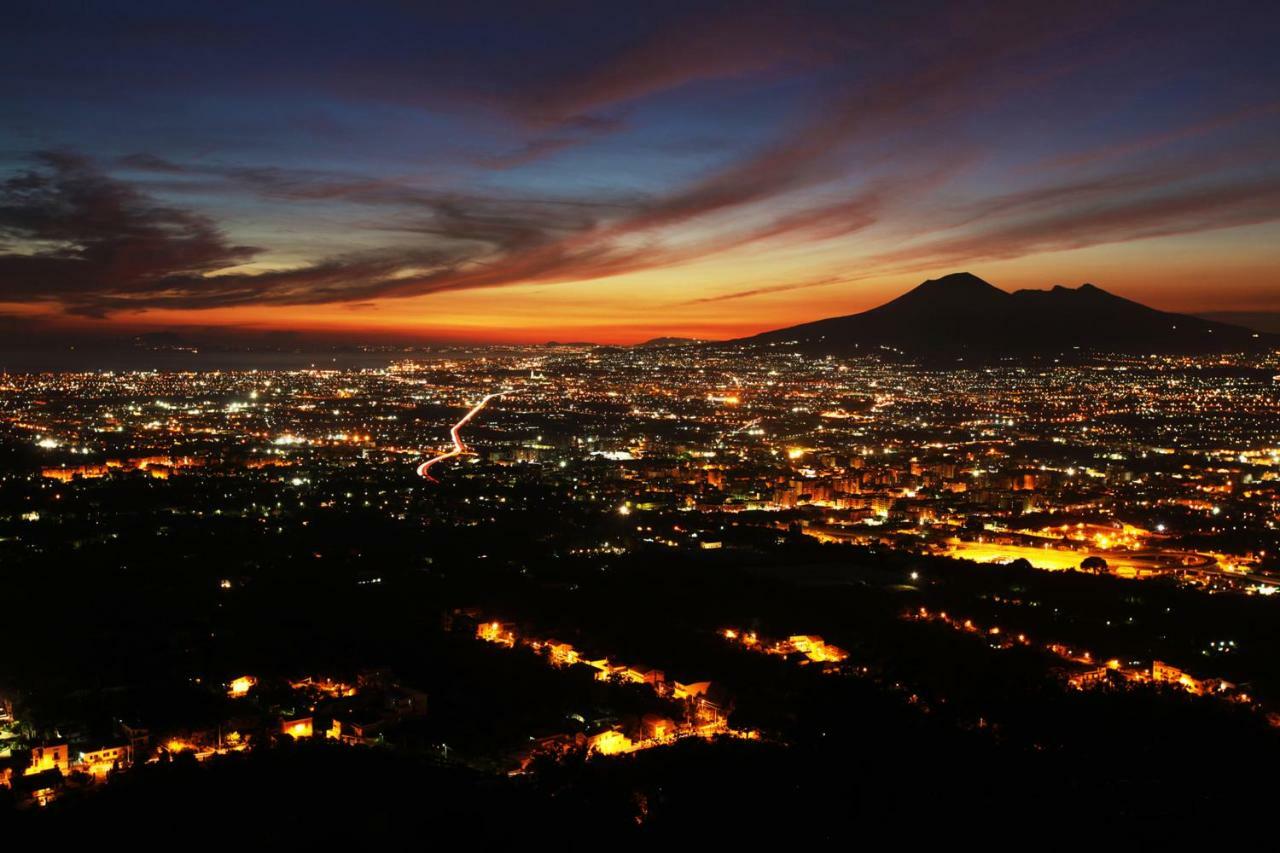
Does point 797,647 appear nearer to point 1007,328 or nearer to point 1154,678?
point 1154,678

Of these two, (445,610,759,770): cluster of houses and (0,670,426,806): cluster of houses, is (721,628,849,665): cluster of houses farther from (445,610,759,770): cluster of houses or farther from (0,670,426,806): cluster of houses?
(0,670,426,806): cluster of houses

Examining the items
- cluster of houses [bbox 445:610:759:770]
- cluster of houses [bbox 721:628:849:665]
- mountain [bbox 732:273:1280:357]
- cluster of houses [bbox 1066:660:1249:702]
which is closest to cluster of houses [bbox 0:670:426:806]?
cluster of houses [bbox 445:610:759:770]

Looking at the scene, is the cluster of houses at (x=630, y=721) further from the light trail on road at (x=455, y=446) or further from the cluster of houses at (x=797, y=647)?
the light trail on road at (x=455, y=446)

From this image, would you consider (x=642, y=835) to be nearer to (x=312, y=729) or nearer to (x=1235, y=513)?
(x=312, y=729)

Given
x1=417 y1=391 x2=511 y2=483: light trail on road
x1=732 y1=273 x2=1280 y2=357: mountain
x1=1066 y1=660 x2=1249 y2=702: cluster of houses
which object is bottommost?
x1=1066 y1=660 x2=1249 y2=702: cluster of houses

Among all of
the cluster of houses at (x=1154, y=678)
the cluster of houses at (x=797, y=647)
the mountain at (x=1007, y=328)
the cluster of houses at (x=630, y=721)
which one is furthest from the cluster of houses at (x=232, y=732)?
the mountain at (x=1007, y=328)
